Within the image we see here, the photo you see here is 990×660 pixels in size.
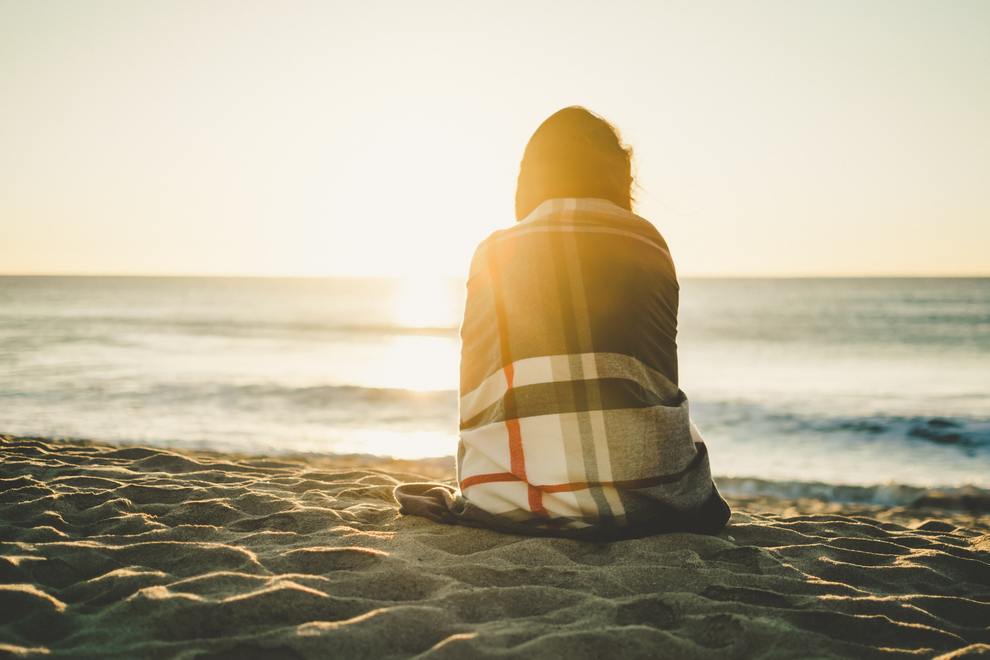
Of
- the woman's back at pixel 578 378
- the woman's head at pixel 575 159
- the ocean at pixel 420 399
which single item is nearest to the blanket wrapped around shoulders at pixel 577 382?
the woman's back at pixel 578 378

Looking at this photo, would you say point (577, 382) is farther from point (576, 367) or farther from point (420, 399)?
point (420, 399)

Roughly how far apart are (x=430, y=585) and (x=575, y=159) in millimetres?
1703

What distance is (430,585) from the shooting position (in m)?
2.32

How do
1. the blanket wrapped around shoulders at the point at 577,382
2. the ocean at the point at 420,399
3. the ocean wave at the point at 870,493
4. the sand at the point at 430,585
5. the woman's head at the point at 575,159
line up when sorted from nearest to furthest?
the sand at the point at 430,585, the blanket wrapped around shoulders at the point at 577,382, the woman's head at the point at 575,159, the ocean wave at the point at 870,493, the ocean at the point at 420,399

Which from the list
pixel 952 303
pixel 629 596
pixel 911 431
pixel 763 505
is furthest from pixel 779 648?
pixel 952 303

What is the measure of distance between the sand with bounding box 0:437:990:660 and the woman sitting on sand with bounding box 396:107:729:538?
20 cm

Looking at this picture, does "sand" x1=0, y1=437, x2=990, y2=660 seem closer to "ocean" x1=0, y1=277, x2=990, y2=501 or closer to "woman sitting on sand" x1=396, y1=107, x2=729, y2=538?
"woman sitting on sand" x1=396, y1=107, x2=729, y2=538

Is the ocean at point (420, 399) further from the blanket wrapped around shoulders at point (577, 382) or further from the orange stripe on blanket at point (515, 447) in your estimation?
the orange stripe on blanket at point (515, 447)

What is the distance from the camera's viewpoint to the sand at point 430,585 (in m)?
Result: 1.91

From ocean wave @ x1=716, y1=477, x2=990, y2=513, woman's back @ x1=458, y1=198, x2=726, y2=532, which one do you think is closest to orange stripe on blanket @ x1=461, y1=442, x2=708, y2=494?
woman's back @ x1=458, y1=198, x2=726, y2=532

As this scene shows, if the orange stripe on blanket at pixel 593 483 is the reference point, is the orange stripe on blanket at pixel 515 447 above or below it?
above

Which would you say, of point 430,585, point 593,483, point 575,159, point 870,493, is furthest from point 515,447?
point 870,493

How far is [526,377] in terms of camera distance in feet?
8.68

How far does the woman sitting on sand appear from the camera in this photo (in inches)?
103
